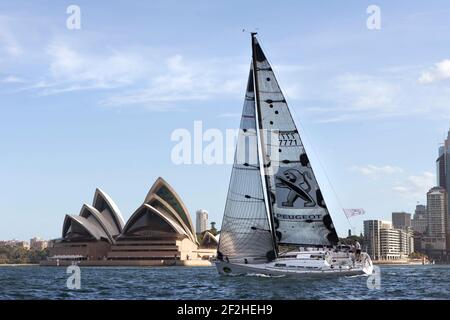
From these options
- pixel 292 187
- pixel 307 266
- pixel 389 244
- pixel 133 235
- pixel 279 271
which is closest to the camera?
pixel 307 266

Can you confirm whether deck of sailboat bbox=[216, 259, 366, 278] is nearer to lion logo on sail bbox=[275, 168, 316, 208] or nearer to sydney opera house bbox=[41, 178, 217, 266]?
lion logo on sail bbox=[275, 168, 316, 208]

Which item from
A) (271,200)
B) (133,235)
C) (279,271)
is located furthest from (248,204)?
(133,235)

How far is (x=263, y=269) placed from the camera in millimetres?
42188

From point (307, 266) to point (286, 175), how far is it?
5407 mm

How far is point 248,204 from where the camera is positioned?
4338 cm

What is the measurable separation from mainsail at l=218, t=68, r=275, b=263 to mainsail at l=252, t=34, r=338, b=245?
2.22 feet

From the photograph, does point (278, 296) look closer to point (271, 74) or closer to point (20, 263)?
point (271, 74)

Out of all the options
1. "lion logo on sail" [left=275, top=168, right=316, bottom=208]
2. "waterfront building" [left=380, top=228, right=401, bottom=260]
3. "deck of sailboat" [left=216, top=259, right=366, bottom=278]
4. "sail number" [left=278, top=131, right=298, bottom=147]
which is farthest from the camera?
"waterfront building" [left=380, top=228, right=401, bottom=260]

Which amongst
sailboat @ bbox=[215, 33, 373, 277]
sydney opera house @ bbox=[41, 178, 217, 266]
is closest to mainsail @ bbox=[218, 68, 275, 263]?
sailboat @ bbox=[215, 33, 373, 277]

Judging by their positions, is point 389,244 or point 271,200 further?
point 389,244

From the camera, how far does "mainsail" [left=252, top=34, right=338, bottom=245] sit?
42.8 metres

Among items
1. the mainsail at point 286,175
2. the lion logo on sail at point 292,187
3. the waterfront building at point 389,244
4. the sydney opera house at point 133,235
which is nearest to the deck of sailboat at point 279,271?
the mainsail at point 286,175

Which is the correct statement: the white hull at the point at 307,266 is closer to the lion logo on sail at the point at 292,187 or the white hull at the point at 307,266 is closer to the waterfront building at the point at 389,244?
the lion logo on sail at the point at 292,187

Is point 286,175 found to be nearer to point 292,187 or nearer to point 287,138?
point 292,187
